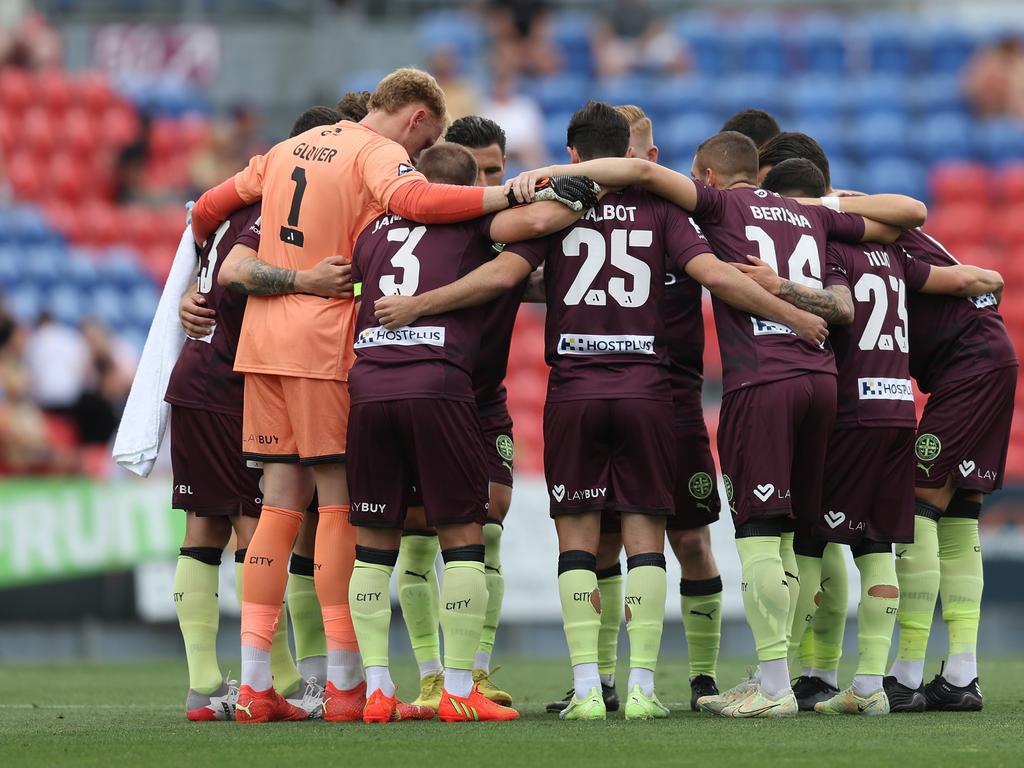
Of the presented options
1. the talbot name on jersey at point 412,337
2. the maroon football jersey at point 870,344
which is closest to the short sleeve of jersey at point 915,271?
the maroon football jersey at point 870,344

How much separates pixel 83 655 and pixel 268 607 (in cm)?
592

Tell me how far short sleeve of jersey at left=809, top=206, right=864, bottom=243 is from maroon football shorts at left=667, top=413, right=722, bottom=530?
976mm

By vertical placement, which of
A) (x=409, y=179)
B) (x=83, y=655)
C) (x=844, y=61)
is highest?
(x=844, y=61)

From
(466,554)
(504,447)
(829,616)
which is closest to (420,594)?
(466,554)

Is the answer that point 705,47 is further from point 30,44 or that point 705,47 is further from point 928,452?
point 928,452

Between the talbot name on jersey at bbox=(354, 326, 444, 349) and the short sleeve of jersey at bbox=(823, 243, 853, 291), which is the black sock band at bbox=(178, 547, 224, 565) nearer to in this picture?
the talbot name on jersey at bbox=(354, 326, 444, 349)

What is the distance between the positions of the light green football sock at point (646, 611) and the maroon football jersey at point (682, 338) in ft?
2.92

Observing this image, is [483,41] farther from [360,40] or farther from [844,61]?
[844,61]

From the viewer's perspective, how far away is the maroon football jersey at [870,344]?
265 inches

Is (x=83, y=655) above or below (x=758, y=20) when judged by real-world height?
below

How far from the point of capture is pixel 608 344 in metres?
6.29

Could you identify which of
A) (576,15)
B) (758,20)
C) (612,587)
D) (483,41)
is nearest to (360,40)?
(483,41)

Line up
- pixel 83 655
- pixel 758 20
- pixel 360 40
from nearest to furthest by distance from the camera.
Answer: pixel 83 655, pixel 360 40, pixel 758 20

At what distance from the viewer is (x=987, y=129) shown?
1755 centimetres
